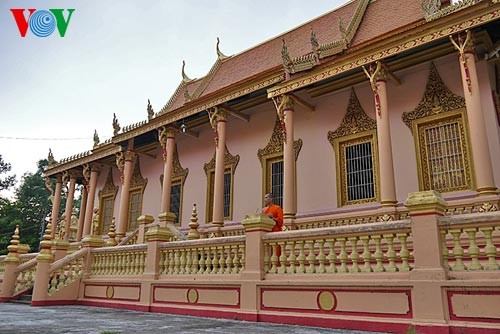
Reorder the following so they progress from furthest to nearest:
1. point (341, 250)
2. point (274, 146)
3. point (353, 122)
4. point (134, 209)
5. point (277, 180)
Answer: point (134, 209) → point (274, 146) → point (277, 180) → point (353, 122) → point (341, 250)

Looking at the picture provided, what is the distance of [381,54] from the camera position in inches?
307

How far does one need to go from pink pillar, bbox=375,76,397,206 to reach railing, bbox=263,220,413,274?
1826mm

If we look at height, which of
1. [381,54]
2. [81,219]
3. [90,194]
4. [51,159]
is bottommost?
[81,219]

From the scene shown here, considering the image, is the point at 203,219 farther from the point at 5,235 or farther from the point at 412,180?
the point at 5,235

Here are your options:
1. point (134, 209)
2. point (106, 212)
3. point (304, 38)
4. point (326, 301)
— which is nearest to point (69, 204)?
point (106, 212)

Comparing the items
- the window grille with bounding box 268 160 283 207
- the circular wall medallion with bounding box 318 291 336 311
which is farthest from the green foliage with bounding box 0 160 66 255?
the circular wall medallion with bounding box 318 291 336 311

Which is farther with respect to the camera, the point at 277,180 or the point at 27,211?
the point at 27,211

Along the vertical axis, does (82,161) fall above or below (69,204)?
above

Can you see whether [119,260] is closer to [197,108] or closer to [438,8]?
[197,108]

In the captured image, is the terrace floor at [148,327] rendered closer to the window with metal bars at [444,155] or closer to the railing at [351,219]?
the railing at [351,219]

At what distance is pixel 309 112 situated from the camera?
10570 millimetres

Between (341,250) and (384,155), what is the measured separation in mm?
3214

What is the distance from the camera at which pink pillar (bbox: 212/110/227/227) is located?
10.3 meters

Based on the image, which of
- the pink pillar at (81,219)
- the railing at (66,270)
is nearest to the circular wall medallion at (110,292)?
the railing at (66,270)
